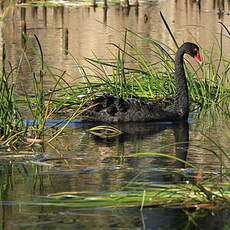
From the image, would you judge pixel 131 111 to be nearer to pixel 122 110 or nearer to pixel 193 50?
pixel 122 110

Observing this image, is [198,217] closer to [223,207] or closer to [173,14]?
[223,207]

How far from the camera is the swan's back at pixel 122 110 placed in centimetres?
1041

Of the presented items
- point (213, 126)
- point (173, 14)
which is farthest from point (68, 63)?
point (173, 14)

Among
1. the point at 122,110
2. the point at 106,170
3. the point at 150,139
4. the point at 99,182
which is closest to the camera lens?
the point at 99,182

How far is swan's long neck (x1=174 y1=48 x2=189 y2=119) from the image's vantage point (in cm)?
1071

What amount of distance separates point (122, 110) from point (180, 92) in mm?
859

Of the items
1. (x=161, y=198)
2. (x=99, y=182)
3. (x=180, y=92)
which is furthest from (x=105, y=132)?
(x=161, y=198)

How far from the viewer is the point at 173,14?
3269 centimetres

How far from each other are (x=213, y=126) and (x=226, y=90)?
1478mm

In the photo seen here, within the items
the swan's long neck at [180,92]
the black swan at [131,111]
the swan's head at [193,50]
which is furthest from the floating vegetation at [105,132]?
the swan's head at [193,50]

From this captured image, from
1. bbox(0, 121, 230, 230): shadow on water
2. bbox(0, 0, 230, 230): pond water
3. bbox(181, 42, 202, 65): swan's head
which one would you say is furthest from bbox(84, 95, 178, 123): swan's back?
bbox(181, 42, 202, 65): swan's head

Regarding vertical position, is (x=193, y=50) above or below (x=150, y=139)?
above

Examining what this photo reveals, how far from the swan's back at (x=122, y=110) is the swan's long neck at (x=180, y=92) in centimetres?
25

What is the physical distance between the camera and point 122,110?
412 inches
